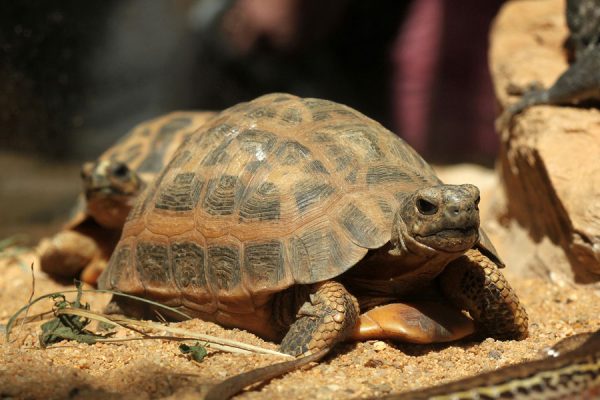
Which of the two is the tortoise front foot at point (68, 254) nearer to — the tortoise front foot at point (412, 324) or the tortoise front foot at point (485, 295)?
the tortoise front foot at point (412, 324)

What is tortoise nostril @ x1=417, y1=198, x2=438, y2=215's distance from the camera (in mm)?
2963

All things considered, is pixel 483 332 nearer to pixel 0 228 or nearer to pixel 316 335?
pixel 316 335

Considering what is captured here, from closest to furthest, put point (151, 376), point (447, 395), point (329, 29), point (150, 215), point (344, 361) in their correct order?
point (447, 395), point (151, 376), point (344, 361), point (150, 215), point (329, 29)

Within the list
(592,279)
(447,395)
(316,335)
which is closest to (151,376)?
(316,335)

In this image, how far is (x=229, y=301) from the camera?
3324 millimetres

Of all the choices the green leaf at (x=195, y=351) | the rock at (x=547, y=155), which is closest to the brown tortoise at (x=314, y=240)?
the green leaf at (x=195, y=351)

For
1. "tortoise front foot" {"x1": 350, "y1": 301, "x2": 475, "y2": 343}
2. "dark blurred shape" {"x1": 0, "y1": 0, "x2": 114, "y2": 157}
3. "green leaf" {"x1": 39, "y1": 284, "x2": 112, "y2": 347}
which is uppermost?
"dark blurred shape" {"x1": 0, "y1": 0, "x2": 114, "y2": 157}

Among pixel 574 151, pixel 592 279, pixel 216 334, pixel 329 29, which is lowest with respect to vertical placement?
pixel 592 279

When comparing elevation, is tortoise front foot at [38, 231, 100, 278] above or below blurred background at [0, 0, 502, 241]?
below

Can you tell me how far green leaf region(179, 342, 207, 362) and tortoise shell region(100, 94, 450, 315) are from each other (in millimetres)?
309

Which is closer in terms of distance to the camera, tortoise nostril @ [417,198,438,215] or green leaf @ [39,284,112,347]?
tortoise nostril @ [417,198,438,215]

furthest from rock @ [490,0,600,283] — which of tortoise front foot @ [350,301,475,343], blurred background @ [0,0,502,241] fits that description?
blurred background @ [0,0,502,241]

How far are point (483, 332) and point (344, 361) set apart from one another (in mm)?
878

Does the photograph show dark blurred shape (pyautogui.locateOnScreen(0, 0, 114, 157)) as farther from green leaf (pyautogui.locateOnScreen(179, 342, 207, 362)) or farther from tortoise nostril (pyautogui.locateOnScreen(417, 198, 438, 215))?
tortoise nostril (pyautogui.locateOnScreen(417, 198, 438, 215))
